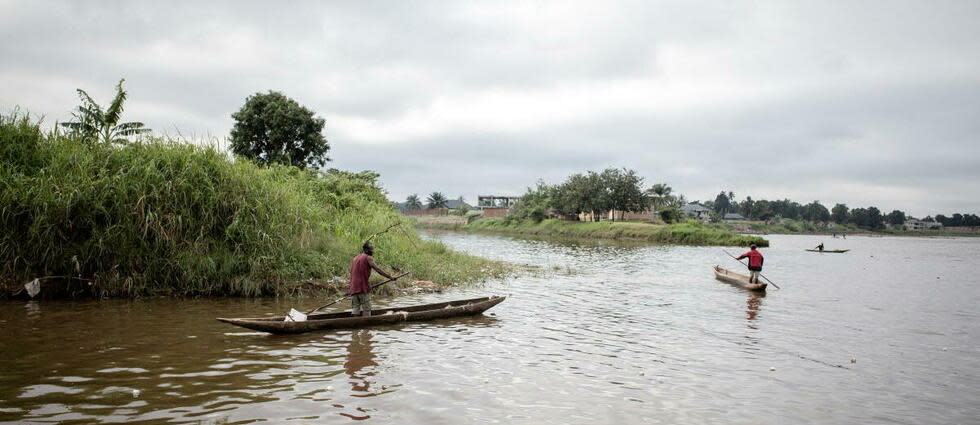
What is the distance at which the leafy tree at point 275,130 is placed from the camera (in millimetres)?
47062

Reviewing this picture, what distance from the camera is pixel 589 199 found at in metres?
84.2

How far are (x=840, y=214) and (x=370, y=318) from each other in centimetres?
16619

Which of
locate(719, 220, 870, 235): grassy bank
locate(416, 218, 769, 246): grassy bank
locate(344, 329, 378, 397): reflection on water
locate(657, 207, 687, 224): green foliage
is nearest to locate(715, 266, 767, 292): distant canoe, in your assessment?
locate(344, 329, 378, 397): reflection on water

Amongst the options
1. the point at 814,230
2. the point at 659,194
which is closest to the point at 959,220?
the point at 814,230

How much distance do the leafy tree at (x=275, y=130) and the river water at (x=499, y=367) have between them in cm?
3445

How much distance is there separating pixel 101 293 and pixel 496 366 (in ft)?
34.2

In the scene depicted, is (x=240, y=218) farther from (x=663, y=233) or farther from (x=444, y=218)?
(x=444, y=218)

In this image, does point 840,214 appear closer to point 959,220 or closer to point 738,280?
point 959,220

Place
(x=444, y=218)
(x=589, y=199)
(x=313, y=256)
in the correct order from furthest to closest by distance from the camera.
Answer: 1. (x=444, y=218)
2. (x=589, y=199)
3. (x=313, y=256)

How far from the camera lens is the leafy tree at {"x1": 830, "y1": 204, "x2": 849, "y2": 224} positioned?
150 metres

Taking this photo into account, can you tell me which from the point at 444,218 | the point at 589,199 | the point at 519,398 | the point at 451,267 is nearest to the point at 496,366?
the point at 519,398

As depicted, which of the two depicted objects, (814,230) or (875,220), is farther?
(875,220)

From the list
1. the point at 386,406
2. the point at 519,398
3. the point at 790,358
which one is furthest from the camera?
the point at 790,358

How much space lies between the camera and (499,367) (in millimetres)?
9852
